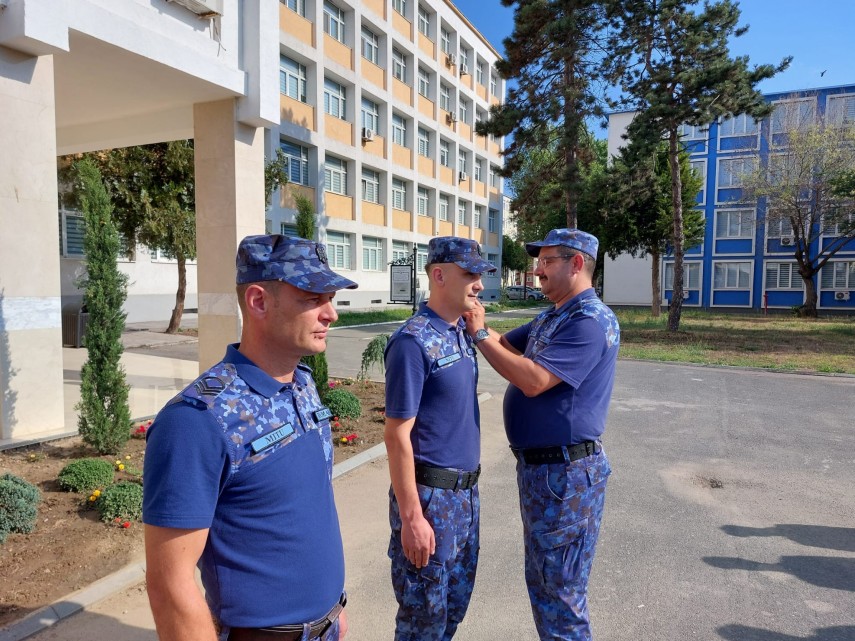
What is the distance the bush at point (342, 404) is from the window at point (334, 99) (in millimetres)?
21122

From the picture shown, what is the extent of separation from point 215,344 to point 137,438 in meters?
1.90

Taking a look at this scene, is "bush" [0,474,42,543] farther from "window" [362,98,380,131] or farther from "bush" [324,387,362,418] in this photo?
"window" [362,98,380,131]

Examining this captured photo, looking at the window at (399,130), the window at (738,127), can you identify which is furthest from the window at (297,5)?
the window at (738,127)

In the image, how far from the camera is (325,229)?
83.9 feet

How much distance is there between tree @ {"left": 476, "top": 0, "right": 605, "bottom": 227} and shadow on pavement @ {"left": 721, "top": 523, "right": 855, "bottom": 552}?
1605 cm

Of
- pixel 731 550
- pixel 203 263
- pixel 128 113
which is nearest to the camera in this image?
pixel 731 550

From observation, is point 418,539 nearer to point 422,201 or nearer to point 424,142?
point 422,201

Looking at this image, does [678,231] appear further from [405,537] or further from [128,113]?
[405,537]

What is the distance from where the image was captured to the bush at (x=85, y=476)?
14.8ft

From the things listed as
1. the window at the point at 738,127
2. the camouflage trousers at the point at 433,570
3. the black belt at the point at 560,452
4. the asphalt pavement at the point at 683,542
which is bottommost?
the asphalt pavement at the point at 683,542

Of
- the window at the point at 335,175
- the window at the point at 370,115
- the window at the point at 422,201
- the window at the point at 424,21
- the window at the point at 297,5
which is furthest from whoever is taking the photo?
the window at the point at 422,201

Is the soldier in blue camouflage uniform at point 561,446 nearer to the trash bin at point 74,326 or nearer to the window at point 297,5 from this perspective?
the trash bin at point 74,326

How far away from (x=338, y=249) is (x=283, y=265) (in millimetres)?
25802

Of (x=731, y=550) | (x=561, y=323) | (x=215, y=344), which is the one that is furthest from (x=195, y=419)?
(x=215, y=344)
